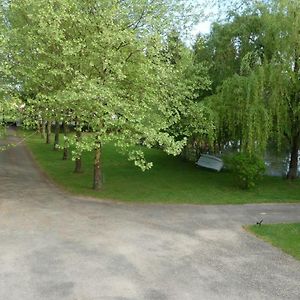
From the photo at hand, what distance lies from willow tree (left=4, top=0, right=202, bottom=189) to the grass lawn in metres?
2.37

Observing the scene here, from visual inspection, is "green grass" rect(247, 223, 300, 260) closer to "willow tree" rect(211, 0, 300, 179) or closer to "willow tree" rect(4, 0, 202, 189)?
"willow tree" rect(4, 0, 202, 189)

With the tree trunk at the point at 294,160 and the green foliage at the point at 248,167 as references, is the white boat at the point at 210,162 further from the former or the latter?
the green foliage at the point at 248,167

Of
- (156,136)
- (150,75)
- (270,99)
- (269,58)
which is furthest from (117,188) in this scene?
(269,58)

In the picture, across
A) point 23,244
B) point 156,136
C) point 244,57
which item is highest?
point 244,57

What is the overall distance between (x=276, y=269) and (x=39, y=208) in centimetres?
782

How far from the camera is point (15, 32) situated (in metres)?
15.1

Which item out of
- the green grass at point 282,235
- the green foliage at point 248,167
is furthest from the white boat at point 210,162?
the green grass at point 282,235

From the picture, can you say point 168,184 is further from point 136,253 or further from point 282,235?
point 136,253

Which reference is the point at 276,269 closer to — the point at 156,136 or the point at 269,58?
the point at 156,136

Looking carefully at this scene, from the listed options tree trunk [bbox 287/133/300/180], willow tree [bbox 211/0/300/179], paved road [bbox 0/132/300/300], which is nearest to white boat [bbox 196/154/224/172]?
tree trunk [bbox 287/133/300/180]

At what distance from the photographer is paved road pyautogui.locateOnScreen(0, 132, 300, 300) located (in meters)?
7.14

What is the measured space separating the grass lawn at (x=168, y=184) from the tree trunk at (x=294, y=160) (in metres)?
0.44

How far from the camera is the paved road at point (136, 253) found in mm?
7141

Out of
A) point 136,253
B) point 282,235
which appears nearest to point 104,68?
point 136,253
